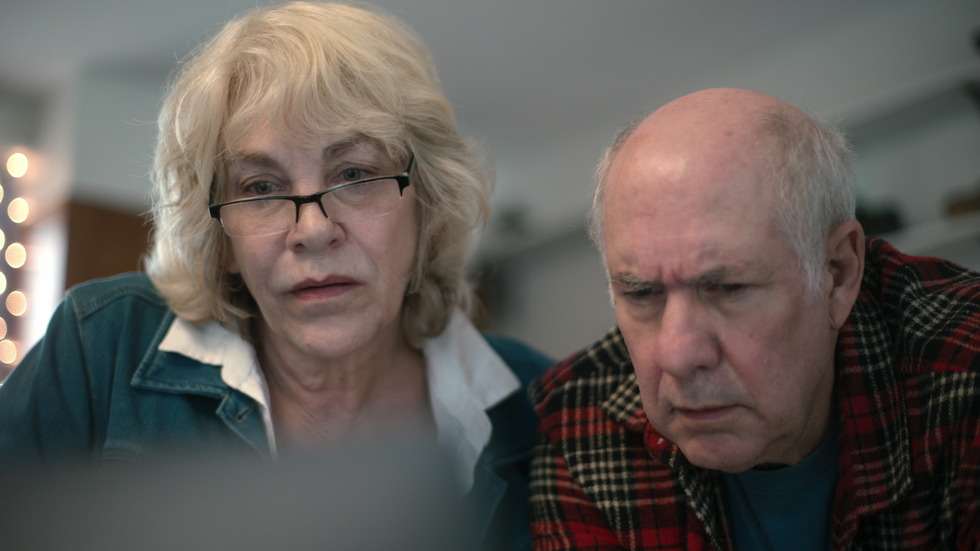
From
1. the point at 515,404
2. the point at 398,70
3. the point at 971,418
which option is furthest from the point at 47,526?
the point at 515,404

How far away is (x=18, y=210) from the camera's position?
13.7 ft

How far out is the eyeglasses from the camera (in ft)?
3.90

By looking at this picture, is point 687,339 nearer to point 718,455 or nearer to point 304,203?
point 718,455

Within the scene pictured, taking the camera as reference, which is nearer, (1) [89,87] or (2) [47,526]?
(2) [47,526]

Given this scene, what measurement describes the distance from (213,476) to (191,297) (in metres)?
1.19

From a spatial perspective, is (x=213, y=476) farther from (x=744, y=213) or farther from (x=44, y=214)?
(x=44, y=214)

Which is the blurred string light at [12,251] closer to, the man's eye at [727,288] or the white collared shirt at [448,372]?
the white collared shirt at [448,372]

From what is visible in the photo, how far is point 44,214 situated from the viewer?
13.5 ft

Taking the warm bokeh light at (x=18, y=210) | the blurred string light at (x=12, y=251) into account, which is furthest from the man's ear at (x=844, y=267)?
the warm bokeh light at (x=18, y=210)

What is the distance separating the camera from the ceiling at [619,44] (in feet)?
11.1

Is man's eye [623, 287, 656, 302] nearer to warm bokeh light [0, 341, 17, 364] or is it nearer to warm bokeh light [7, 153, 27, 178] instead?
warm bokeh light [0, 341, 17, 364]

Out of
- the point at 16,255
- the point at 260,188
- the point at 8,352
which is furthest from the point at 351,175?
the point at 16,255

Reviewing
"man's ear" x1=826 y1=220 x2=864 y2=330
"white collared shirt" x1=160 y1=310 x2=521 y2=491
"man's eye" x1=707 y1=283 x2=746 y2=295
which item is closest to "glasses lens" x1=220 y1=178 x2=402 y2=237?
"white collared shirt" x1=160 y1=310 x2=521 y2=491

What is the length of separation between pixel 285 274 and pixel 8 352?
11.3ft
